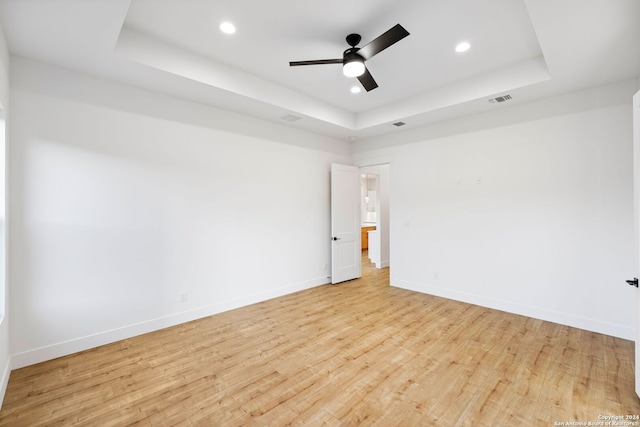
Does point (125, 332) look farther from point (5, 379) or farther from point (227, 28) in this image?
point (227, 28)

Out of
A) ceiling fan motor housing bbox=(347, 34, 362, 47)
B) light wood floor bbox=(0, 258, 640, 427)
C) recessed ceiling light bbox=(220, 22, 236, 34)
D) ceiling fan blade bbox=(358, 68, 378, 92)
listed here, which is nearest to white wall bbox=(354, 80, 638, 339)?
light wood floor bbox=(0, 258, 640, 427)

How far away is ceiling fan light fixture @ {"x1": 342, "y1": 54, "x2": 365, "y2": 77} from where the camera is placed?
2.69 meters

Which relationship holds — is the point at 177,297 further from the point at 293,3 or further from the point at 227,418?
the point at 293,3

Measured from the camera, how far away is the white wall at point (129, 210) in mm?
2752

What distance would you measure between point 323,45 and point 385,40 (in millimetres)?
889

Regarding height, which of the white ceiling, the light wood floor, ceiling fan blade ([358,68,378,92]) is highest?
the white ceiling

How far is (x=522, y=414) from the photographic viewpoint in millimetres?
2041

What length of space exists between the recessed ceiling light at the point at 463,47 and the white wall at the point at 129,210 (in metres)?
2.80

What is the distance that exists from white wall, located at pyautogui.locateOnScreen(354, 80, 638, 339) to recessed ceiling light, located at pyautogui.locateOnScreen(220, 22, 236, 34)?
346cm

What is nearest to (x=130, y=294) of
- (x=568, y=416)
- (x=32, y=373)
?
(x=32, y=373)

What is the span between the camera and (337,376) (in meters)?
2.51

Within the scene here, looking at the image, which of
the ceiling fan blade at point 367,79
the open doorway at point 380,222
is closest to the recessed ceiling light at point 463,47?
the ceiling fan blade at point 367,79

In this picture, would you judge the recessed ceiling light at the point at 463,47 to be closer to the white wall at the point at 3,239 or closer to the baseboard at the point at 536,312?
the baseboard at the point at 536,312

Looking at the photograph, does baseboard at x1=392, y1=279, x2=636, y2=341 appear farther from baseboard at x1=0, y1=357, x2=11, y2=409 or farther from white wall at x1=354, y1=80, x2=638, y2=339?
baseboard at x1=0, y1=357, x2=11, y2=409
